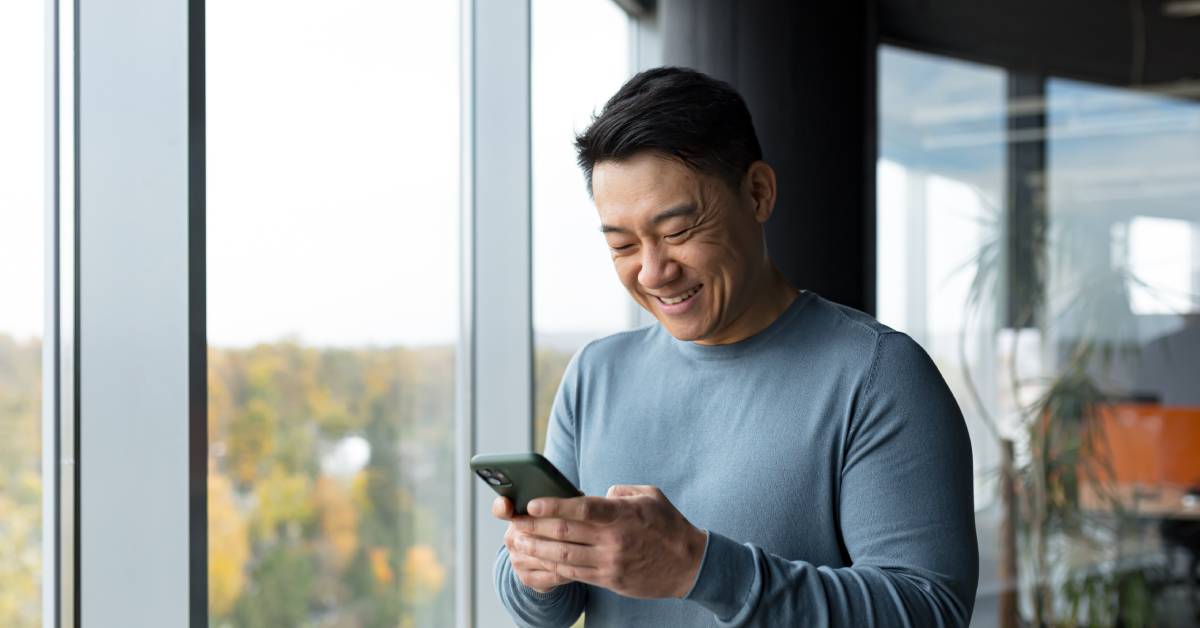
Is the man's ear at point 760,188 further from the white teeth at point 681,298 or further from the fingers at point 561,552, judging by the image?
the fingers at point 561,552

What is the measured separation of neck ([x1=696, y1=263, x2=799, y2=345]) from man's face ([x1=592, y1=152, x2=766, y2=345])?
0.09 feet

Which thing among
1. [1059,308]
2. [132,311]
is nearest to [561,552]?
[132,311]

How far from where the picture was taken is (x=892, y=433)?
1181 millimetres

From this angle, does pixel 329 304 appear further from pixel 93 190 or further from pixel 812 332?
pixel 812 332

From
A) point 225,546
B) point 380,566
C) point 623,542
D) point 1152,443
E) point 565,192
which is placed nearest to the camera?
point 623,542

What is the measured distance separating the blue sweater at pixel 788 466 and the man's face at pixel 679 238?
0.33 feet

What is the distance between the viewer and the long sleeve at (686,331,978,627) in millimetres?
1090

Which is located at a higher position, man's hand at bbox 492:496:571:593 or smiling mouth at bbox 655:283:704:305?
→ smiling mouth at bbox 655:283:704:305

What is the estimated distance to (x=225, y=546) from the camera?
1.92m

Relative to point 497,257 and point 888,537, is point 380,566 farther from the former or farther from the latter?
point 888,537

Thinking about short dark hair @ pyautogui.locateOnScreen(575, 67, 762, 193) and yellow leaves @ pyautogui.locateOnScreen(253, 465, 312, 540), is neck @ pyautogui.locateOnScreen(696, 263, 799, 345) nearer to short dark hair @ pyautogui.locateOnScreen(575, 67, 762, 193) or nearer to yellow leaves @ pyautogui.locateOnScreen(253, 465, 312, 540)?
short dark hair @ pyautogui.locateOnScreen(575, 67, 762, 193)

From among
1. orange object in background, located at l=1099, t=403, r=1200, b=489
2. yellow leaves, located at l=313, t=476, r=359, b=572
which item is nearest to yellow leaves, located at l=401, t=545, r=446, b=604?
yellow leaves, located at l=313, t=476, r=359, b=572

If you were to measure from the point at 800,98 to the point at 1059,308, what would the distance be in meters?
2.06

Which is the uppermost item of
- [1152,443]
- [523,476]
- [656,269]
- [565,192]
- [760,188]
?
[565,192]
